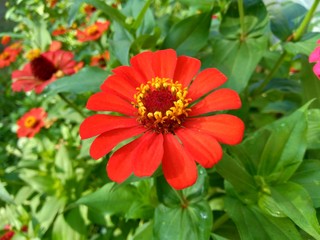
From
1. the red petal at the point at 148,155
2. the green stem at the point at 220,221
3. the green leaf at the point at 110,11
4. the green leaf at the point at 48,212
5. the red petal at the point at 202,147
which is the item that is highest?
the green leaf at the point at 110,11

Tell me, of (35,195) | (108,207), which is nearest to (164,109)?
(108,207)

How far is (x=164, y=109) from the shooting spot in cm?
61

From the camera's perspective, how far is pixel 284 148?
708mm

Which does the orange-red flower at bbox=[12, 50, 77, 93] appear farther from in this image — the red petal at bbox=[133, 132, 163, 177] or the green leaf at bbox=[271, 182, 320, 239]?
the green leaf at bbox=[271, 182, 320, 239]

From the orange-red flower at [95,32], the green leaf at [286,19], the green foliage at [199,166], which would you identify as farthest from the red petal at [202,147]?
the orange-red flower at [95,32]

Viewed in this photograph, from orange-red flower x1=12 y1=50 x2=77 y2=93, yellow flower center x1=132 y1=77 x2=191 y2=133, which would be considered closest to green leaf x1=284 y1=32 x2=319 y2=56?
yellow flower center x1=132 y1=77 x2=191 y2=133

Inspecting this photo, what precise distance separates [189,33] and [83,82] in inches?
12.3

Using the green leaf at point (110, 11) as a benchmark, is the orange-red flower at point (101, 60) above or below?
below

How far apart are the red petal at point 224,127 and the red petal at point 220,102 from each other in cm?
2

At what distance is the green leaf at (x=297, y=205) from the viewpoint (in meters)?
0.56

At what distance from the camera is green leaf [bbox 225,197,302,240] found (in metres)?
0.65

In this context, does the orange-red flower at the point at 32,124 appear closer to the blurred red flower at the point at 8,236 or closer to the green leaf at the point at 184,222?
the blurred red flower at the point at 8,236

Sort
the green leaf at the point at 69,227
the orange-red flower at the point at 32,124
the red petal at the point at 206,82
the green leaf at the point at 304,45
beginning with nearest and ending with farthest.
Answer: the red petal at the point at 206,82, the green leaf at the point at 304,45, the green leaf at the point at 69,227, the orange-red flower at the point at 32,124

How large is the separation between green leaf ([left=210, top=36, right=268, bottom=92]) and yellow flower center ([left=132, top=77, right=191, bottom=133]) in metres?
0.25
